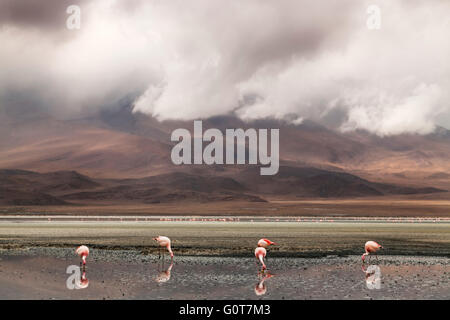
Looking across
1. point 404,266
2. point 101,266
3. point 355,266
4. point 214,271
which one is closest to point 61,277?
point 101,266

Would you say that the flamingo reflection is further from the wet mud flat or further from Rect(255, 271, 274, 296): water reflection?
Rect(255, 271, 274, 296): water reflection

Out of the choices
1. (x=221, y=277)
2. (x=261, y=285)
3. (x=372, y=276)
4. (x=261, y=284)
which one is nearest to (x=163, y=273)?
(x=221, y=277)

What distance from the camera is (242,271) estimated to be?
27.7 meters

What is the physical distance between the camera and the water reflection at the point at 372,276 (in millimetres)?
23531

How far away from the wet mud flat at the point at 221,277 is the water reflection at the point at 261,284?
0.04 meters

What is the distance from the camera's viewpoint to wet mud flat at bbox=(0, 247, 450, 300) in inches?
830

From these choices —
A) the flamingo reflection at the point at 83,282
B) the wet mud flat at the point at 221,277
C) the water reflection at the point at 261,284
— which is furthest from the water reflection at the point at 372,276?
the flamingo reflection at the point at 83,282

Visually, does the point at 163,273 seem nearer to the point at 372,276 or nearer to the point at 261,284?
the point at 261,284

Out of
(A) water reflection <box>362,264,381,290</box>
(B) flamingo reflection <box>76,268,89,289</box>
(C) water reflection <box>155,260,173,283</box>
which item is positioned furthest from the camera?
(C) water reflection <box>155,260,173,283</box>

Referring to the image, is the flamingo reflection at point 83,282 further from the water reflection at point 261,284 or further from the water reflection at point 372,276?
the water reflection at point 372,276

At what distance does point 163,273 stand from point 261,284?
5609 mm

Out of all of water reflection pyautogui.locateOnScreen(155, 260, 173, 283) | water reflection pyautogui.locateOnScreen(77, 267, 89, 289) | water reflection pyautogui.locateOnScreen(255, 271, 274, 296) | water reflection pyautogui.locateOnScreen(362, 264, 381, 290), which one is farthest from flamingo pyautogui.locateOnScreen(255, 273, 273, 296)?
water reflection pyautogui.locateOnScreen(77, 267, 89, 289)
